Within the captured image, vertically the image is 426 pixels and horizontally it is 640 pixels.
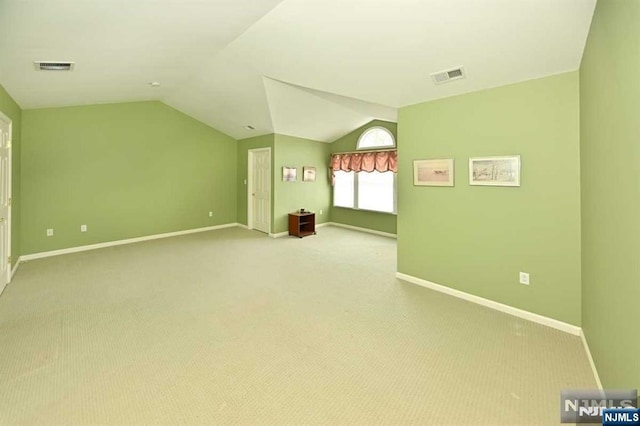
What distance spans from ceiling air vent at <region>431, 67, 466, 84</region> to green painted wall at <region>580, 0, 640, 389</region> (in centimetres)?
90

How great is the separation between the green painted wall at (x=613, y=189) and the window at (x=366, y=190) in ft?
14.1

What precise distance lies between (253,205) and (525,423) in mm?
6281

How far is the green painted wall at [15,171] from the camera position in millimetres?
3809

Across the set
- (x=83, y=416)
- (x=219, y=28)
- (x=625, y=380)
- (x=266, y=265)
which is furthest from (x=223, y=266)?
(x=625, y=380)

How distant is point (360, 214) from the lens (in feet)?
23.1

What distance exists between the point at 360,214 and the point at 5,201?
6010 millimetres

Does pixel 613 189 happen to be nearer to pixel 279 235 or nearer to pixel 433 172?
pixel 433 172

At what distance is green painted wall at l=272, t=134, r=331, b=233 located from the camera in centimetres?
634

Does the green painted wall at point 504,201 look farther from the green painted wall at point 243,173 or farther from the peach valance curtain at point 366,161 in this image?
the green painted wall at point 243,173

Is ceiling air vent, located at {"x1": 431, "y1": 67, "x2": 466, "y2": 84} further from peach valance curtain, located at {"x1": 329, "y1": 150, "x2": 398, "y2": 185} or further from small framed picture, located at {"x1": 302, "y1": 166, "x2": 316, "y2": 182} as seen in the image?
small framed picture, located at {"x1": 302, "y1": 166, "x2": 316, "y2": 182}

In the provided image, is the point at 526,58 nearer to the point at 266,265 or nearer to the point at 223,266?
the point at 266,265

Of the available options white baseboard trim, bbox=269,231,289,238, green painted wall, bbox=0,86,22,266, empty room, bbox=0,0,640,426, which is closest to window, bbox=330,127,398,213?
empty room, bbox=0,0,640,426

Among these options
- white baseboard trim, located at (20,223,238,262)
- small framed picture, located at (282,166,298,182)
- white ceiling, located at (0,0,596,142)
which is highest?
white ceiling, located at (0,0,596,142)

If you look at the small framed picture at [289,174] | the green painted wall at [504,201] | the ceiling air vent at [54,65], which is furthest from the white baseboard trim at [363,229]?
the ceiling air vent at [54,65]
